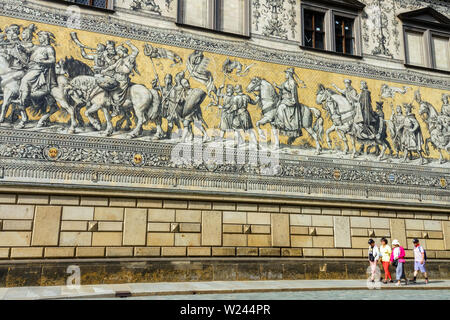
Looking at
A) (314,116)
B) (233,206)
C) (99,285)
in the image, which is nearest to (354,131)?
(314,116)

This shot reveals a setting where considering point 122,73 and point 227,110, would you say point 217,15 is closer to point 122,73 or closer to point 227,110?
point 227,110

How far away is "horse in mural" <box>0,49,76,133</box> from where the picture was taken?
27.7ft

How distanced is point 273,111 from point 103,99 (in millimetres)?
4203

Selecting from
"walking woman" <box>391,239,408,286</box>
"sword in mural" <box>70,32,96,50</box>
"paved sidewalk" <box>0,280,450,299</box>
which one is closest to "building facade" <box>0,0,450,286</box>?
"sword in mural" <box>70,32,96,50</box>

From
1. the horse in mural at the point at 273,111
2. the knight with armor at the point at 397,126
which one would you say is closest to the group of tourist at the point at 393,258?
the horse in mural at the point at 273,111

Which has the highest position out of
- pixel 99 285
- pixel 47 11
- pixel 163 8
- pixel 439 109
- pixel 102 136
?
pixel 163 8

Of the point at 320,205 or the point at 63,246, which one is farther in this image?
the point at 320,205

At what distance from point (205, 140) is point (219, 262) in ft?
9.23

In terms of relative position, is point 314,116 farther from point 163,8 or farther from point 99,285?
point 99,285

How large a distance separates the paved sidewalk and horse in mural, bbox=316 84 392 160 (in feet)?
12.1

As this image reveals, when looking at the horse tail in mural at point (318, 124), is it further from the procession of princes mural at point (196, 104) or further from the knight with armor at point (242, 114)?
the knight with armor at point (242, 114)

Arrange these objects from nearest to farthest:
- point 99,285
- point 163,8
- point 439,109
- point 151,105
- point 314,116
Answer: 1. point 99,285
2. point 151,105
3. point 163,8
4. point 314,116
5. point 439,109

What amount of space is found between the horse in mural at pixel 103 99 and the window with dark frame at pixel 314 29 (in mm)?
4850

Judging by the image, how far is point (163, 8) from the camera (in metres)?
10.2
